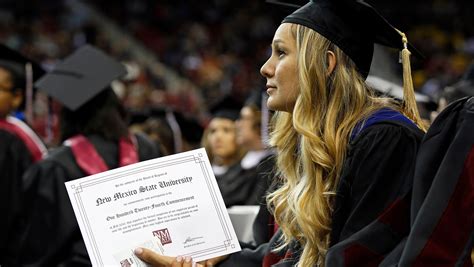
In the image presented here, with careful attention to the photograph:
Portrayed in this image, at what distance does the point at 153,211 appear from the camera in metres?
2.87

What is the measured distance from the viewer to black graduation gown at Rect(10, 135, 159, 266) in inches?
185

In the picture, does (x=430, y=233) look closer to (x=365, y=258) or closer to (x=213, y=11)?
(x=365, y=258)

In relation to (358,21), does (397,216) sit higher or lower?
lower

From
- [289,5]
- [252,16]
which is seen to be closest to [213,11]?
[252,16]

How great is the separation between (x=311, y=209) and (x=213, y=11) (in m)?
16.5

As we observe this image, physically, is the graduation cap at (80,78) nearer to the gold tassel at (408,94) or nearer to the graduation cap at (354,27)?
the graduation cap at (354,27)

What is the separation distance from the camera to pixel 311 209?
2658 mm

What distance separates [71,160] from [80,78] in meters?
0.53

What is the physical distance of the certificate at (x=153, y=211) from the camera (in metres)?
2.84

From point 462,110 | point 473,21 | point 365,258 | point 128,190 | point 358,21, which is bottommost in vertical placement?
point 473,21

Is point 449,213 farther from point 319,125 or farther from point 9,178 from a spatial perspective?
point 9,178

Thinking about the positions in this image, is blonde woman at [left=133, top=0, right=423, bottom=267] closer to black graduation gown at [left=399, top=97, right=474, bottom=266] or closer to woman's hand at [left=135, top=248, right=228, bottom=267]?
woman's hand at [left=135, top=248, right=228, bottom=267]

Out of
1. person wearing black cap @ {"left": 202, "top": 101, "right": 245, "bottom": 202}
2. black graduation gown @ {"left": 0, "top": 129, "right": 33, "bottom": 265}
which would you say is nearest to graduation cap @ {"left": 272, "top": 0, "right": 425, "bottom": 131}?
black graduation gown @ {"left": 0, "top": 129, "right": 33, "bottom": 265}

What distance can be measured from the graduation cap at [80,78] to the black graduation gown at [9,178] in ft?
1.17
